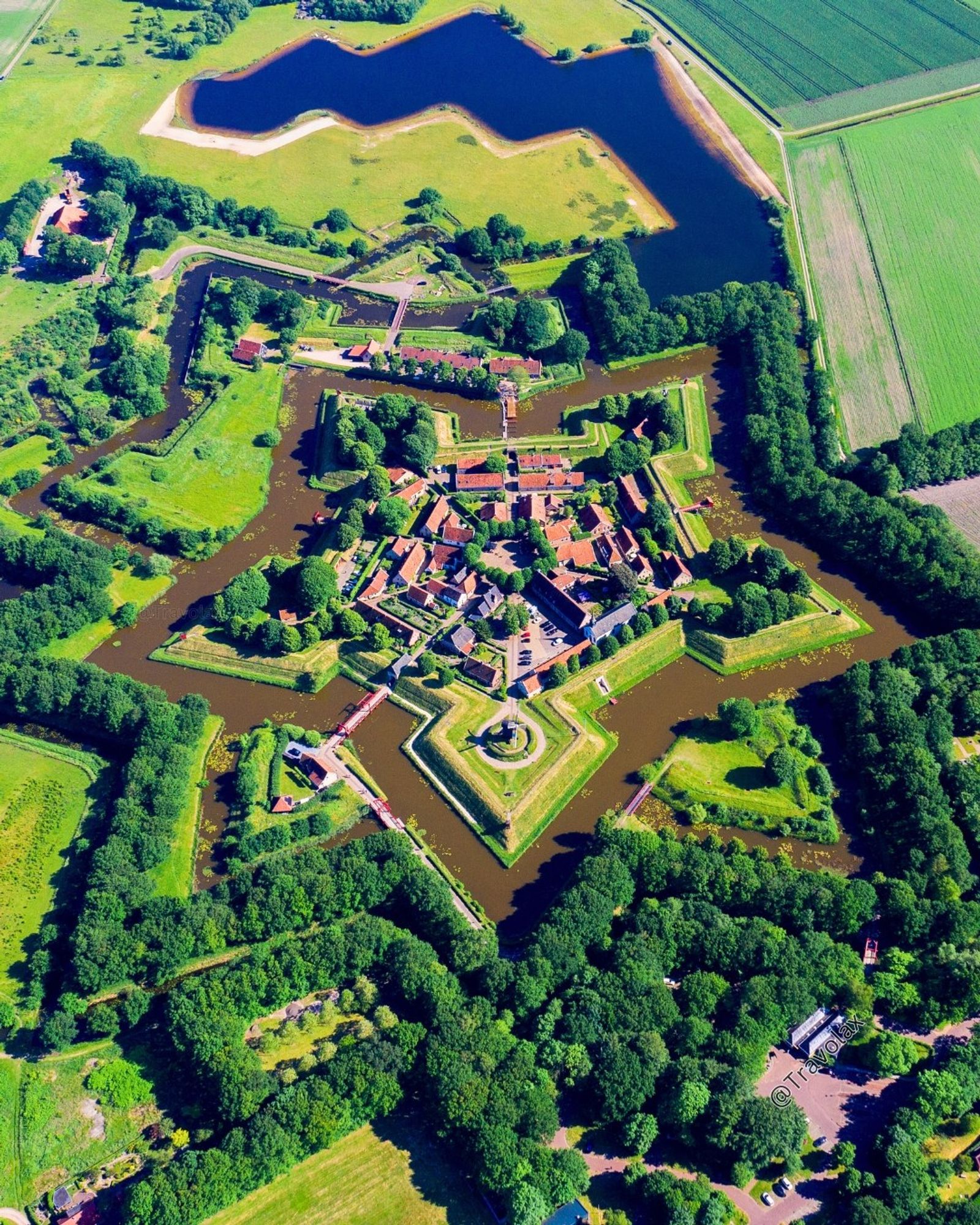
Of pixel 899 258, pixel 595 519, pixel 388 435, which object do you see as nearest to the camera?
pixel 595 519

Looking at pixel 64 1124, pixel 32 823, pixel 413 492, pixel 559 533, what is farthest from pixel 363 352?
pixel 64 1124

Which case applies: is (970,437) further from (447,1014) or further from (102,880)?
(102,880)

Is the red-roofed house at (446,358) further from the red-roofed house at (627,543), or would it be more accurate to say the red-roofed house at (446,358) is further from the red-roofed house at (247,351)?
the red-roofed house at (627,543)

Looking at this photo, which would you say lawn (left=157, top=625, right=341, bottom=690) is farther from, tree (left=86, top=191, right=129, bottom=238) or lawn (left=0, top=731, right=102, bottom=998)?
tree (left=86, top=191, right=129, bottom=238)

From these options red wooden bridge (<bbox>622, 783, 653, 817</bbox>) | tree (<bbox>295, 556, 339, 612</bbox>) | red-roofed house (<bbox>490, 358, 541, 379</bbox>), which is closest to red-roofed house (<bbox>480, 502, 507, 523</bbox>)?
tree (<bbox>295, 556, 339, 612</bbox>)

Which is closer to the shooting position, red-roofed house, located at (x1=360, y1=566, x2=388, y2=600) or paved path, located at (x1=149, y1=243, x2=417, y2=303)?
red-roofed house, located at (x1=360, y1=566, x2=388, y2=600)

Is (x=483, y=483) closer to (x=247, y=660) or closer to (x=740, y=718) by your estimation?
(x=247, y=660)
